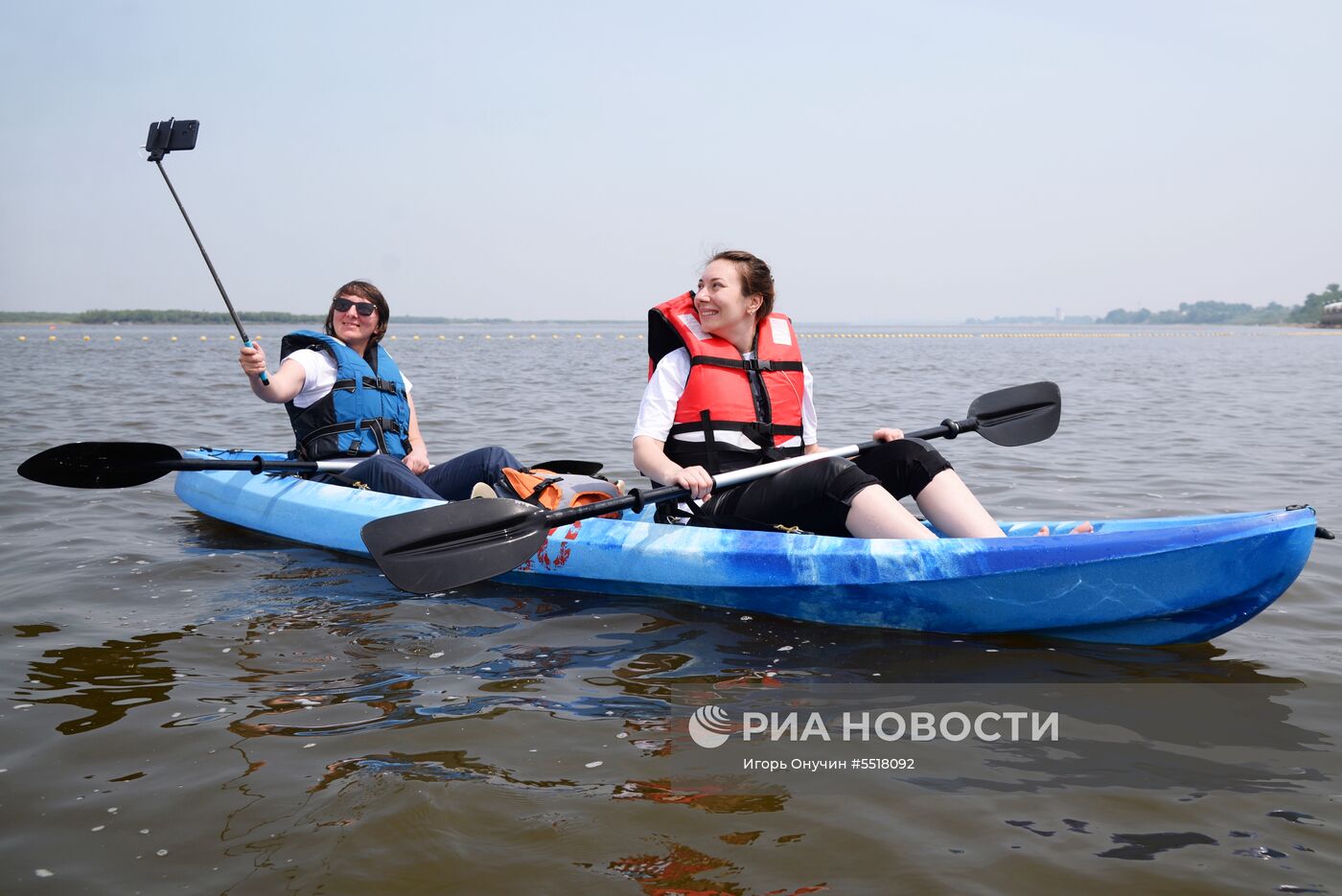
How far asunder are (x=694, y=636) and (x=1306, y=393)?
44.2ft

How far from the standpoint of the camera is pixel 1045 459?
318 inches

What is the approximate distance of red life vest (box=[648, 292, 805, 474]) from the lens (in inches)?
164

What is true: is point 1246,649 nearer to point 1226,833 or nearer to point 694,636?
point 1226,833

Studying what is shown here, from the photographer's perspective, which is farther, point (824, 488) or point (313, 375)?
point (313, 375)

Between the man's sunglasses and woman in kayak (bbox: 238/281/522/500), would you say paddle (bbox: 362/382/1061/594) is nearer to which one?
woman in kayak (bbox: 238/281/522/500)

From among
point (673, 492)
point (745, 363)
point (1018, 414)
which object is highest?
point (745, 363)

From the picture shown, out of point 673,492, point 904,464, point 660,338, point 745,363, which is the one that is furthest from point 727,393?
point 904,464

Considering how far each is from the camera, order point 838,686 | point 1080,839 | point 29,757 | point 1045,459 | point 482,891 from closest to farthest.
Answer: point 482,891, point 1080,839, point 29,757, point 838,686, point 1045,459

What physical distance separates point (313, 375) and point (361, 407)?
31 cm

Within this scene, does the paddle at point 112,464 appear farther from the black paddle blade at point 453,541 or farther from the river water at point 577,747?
the black paddle blade at point 453,541

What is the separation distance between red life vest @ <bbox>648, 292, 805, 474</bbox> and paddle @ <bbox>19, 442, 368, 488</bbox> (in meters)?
1.98

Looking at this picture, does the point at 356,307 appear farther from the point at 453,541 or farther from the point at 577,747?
the point at 577,747

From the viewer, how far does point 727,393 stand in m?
4.18

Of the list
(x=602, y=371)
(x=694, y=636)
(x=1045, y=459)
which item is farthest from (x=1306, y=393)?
(x=694, y=636)
